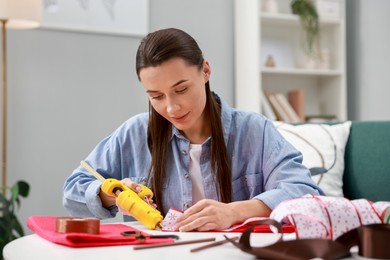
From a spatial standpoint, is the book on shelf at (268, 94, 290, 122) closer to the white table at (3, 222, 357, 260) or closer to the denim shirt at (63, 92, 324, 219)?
the denim shirt at (63, 92, 324, 219)

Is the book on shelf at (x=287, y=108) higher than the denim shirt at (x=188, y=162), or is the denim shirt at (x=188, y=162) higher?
the book on shelf at (x=287, y=108)

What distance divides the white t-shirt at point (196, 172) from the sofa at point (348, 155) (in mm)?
885

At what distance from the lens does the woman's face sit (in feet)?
4.42

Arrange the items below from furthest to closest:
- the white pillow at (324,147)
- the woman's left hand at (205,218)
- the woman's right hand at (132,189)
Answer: the white pillow at (324,147) → the woman's right hand at (132,189) → the woman's left hand at (205,218)

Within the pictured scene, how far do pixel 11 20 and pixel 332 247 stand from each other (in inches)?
92.8

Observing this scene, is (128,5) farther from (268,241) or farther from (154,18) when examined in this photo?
(268,241)

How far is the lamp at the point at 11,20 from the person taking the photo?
267 centimetres

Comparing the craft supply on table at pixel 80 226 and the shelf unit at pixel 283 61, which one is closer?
the craft supply on table at pixel 80 226

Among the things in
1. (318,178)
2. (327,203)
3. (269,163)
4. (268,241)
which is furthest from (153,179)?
(318,178)

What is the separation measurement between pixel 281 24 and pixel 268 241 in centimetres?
301

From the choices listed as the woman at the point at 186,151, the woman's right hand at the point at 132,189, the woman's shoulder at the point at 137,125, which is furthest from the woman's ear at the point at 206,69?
the woman's right hand at the point at 132,189

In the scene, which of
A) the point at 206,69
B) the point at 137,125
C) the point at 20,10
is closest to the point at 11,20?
the point at 20,10

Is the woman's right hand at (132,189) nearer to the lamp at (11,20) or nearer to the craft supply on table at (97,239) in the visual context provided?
the craft supply on table at (97,239)

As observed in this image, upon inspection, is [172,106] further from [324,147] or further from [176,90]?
[324,147]
